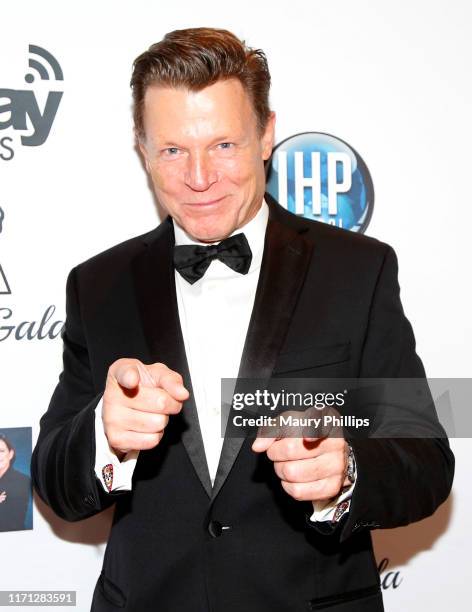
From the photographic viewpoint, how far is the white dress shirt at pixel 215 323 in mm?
1670

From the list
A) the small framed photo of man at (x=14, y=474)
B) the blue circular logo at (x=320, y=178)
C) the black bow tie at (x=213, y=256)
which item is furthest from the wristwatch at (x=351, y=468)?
the small framed photo of man at (x=14, y=474)

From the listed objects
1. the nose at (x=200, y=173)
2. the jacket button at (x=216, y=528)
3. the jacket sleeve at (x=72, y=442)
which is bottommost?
the jacket button at (x=216, y=528)

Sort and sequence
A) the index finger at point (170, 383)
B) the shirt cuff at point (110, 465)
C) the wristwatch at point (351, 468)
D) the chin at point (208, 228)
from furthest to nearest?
the chin at point (208, 228) → the shirt cuff at point (110, 465) → the wristwatch at point (351, 468) → the index finger at point (170, 383)

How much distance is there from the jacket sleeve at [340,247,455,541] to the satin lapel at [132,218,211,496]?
0.33m

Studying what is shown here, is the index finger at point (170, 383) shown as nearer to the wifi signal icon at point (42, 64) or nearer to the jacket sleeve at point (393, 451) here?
the jacket sleeve at point (393, 451)

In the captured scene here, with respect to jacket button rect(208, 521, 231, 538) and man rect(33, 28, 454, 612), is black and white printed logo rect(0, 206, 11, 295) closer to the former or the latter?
man rect(33, 28, 454, 612)

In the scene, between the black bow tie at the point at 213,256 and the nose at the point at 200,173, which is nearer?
the nose at the point at 200,173

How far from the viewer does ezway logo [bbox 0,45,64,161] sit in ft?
6.66

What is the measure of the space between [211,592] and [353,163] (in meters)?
1.10

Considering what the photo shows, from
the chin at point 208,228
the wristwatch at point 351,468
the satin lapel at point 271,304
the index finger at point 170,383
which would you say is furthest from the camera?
the chin at point 208,228

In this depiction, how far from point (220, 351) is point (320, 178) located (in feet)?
2.10

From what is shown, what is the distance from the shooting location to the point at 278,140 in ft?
6.97

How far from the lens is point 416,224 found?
2.17 metres

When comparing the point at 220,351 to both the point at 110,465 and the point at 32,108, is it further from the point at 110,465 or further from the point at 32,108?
the point at 32,108
